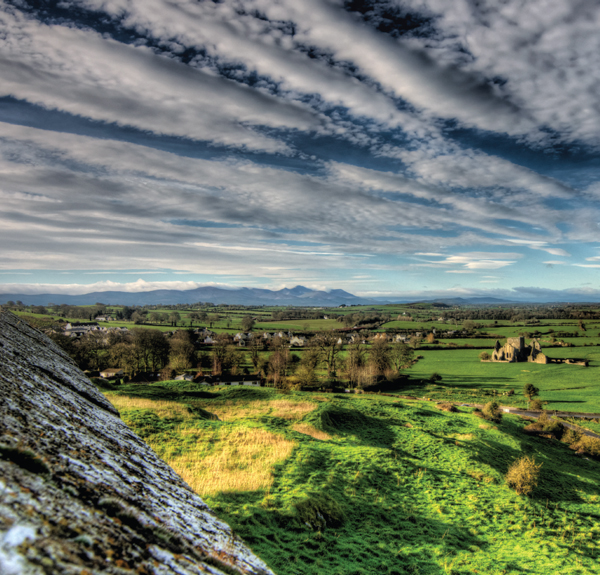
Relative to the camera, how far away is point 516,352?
99562 mm

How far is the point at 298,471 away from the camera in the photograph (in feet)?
42.3

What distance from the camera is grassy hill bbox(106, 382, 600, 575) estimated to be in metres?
8.84

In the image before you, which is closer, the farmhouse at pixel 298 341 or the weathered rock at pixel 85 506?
the weathered rock at pixel 85 506

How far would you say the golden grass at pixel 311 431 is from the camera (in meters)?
20.3

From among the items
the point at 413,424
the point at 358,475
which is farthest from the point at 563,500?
the point at 358,475

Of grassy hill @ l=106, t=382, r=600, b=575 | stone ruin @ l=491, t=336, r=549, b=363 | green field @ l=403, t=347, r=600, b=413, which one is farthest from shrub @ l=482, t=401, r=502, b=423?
stone ruin @ l=491, t=336, r=549, b=363

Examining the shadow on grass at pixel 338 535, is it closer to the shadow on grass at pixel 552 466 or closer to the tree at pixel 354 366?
the shadow on grass at pixel 552 466

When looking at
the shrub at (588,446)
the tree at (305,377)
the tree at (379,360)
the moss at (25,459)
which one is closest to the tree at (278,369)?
the tree at (305,377)

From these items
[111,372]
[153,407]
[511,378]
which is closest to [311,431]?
[153,407]

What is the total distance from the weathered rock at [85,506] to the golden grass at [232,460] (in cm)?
928

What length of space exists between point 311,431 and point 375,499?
900 cm

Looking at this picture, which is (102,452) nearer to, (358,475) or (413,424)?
(358,475)

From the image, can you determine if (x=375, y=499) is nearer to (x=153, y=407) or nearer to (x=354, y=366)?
(x=153, y=407)

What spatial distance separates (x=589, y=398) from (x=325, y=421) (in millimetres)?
62796
